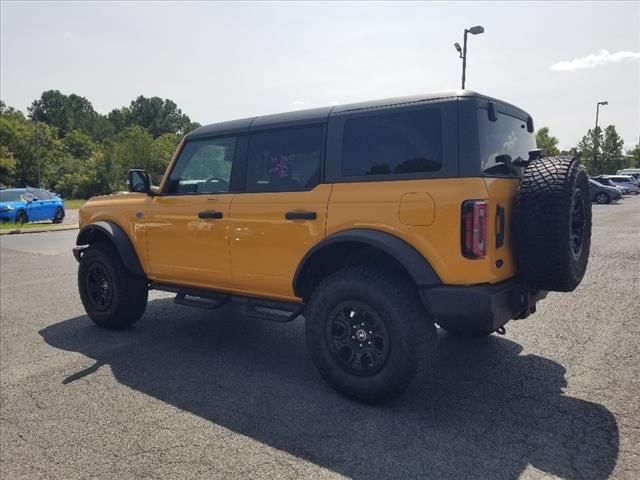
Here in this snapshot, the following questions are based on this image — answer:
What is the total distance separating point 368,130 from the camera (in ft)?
11.7

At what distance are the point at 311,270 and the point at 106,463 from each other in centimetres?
189

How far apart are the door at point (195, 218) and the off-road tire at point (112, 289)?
411 mm

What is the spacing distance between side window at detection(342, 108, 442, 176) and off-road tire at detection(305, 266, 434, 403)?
0.74 m

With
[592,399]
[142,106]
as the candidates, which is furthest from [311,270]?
[142,106]

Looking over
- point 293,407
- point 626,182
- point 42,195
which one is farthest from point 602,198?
point 293,407

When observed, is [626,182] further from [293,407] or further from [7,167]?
[7,167]

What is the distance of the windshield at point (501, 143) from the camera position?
323cm

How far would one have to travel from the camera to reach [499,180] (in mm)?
3207

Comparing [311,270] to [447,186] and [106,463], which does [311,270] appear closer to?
[447,186]

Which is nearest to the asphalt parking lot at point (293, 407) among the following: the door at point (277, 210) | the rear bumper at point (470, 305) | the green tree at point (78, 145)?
the rear bumper at point (470, 305)

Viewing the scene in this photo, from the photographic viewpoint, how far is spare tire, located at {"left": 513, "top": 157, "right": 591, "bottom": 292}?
312 cm

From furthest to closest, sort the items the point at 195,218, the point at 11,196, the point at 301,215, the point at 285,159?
the point at 11,196 → the point at 195,218 → the point at 285,159 → the point at 301,215

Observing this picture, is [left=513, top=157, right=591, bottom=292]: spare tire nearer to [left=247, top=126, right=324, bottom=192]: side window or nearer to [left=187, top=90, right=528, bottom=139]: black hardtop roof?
[left=187, top=90, right=528, bottom=139]: black hardtop roof

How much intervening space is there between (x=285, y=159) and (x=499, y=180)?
1724 mm
